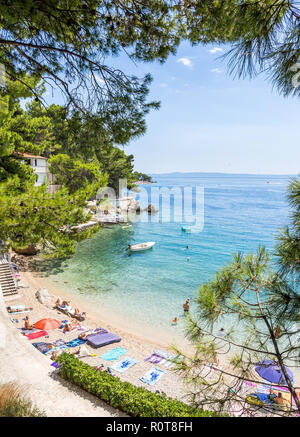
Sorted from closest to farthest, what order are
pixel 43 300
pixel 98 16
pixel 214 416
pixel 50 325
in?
1. pixel 214 416
2. pixel 98 16
3. pixel 50 325
4. pixel 43 300

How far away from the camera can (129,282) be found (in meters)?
21.9

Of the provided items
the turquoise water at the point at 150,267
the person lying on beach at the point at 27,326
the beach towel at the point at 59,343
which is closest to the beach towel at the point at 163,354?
the turquoise water at the point at 150,267

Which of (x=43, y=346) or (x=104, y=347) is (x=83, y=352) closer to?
(x=104, y=347)

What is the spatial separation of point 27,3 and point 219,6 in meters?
2.62

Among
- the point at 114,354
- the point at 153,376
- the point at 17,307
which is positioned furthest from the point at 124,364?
the point at 17,307

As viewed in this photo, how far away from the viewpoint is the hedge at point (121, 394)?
21.8 ft

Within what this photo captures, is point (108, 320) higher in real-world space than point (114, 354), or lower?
lower

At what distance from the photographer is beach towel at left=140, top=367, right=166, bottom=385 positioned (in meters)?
10.4

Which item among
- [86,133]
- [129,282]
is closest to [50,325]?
[129,282]

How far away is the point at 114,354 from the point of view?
12203 mm

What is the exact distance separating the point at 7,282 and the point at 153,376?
40.2 feet

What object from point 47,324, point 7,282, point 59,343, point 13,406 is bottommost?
point 59,343
